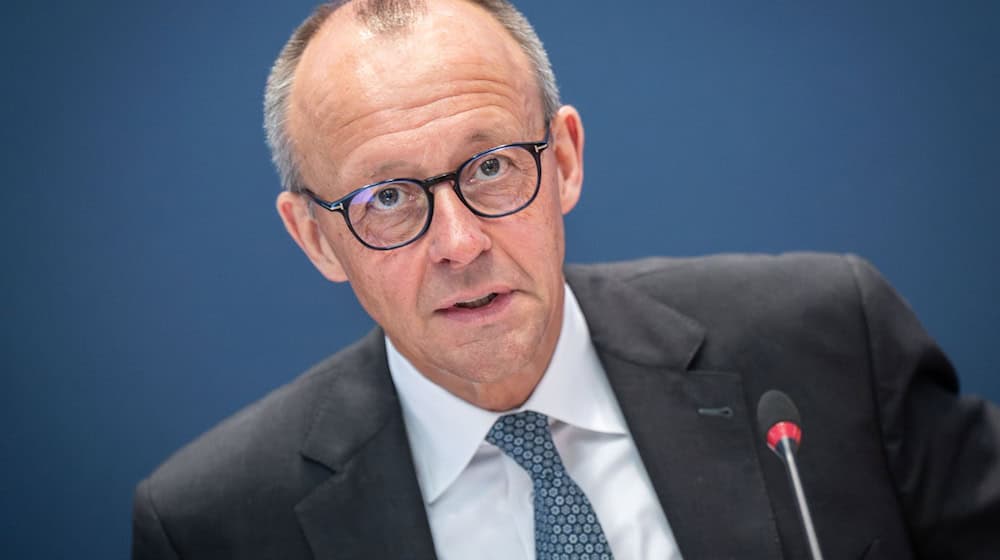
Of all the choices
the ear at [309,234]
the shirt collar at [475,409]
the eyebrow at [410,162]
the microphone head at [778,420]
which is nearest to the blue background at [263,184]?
the ear at [309,234]

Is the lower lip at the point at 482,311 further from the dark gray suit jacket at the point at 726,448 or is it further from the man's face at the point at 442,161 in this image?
the dark gray suit jacket at the point at 726,448

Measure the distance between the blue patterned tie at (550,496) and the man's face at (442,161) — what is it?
219mm

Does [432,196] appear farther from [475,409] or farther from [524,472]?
[524,472]

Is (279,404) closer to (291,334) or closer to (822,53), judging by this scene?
(291,334)

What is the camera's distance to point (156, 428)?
2.42 m

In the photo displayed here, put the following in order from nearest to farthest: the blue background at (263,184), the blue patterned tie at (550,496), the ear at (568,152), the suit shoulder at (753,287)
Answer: the blue patterned tie at (550,496)
the ear at (568,152)
the suit shoulder at (753,287)
the blue background at (263,184)

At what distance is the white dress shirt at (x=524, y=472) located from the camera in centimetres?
192

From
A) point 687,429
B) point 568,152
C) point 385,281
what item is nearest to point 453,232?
point 385,281

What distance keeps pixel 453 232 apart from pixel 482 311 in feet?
0.50

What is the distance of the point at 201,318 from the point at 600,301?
97 centimetres

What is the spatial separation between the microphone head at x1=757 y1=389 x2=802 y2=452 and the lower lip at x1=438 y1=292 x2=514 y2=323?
0.47m

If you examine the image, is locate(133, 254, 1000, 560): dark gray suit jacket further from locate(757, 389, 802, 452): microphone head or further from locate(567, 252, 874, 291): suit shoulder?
locate(757, 389, 802, 452): microphone head

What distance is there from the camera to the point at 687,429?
1.95 metres

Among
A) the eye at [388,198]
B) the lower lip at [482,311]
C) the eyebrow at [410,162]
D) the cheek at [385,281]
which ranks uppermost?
the eyebrow at [410,162]
